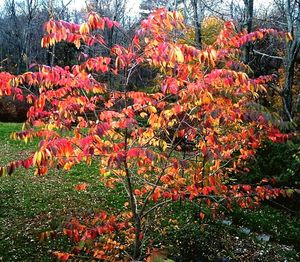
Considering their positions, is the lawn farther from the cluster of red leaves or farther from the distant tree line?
the distant tree line

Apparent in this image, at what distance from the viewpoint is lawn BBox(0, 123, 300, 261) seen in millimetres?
7145

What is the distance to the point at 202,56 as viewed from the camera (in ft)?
12.2

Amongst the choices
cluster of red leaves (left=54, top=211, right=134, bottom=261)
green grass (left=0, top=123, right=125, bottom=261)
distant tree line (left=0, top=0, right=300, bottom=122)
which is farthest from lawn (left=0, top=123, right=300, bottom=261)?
distant tree line (left=0, top=0, right=300, bottom=122)

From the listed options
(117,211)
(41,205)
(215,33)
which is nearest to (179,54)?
(117,211)

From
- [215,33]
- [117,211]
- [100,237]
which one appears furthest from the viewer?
[215,33]

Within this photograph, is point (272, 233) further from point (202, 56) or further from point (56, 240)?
point (202, 56)

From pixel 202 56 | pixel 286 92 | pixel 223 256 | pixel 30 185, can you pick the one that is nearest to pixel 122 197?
pixel 30 185

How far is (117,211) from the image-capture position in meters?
9.37

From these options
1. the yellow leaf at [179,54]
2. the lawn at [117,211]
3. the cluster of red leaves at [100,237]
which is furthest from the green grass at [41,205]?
the yellow leaf at [179,54]

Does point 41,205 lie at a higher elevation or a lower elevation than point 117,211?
higher

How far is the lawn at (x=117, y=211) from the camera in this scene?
7145 mm

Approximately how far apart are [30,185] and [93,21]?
8821mm

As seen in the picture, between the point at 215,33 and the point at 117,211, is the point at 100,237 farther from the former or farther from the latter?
the point at 215,33

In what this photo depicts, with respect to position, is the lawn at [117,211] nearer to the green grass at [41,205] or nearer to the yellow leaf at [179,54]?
the green grass at [41,205]
